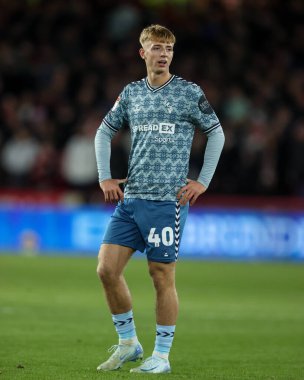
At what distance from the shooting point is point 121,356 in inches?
328

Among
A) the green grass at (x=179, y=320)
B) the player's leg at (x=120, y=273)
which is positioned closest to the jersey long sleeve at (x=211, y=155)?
the player's leg at (x=120, y=273)

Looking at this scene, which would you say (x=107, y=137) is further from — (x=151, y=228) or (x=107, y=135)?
(x=151, y=228)

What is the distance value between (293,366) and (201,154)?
40.0 ft

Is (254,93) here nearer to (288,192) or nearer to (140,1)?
(288,192)

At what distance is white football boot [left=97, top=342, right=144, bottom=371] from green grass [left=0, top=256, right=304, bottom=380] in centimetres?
9

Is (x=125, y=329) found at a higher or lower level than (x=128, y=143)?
lower

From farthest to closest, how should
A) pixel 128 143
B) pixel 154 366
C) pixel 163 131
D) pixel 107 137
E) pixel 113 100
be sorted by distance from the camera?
pixel 113 100
pixel 128 143
pixel 107 137
pixel 163 131
pixel 154 366

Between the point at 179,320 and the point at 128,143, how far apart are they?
364 inches

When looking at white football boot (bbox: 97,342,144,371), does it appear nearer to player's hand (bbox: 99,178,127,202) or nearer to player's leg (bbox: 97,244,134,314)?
player's leg (bbox: 97,244,134,314)

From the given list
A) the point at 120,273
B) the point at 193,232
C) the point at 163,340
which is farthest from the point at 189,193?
the point at 193,232

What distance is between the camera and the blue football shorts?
8219mm

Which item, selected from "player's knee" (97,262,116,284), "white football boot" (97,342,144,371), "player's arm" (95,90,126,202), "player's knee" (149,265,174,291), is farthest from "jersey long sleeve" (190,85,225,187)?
"white football boot" (97,342,144,371)

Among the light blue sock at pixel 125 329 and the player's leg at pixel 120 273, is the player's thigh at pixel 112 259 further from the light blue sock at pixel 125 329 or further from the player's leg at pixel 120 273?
the light blue sock at pixel 125 329

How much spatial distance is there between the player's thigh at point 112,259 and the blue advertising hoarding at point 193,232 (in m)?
11.9
